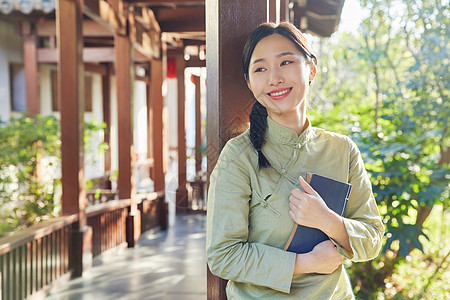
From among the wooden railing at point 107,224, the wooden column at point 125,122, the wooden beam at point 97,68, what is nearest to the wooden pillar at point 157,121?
the wooden column at point 125,122

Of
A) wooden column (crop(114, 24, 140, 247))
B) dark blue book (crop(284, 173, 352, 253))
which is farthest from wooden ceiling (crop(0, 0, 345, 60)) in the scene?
dark blue book (crop(284, 173, 352, 253))

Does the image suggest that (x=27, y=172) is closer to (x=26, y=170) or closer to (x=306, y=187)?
(x=26, y=170)

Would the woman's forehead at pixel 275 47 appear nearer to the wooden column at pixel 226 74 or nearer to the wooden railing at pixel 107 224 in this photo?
the wooden column at pixel 226 74

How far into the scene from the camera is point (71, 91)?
15.5ft

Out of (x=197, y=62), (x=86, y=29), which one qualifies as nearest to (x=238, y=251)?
(x=197, y=62)

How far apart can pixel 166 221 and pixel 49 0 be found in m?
3.70

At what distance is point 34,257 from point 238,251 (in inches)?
133

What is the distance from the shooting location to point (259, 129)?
1.28 meters

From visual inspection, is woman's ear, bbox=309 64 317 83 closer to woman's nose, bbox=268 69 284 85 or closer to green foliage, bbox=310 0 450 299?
woman's nose, bbox=268 69 284 85

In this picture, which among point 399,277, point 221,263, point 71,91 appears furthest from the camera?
point 71,91

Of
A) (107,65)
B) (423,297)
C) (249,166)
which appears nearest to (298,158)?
(249,166)

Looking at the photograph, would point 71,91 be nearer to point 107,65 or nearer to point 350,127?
point 350,127

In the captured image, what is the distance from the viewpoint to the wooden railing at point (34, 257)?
141 inches

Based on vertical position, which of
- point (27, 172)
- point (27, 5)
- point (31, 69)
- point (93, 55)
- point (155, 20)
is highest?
point (27, 5)
